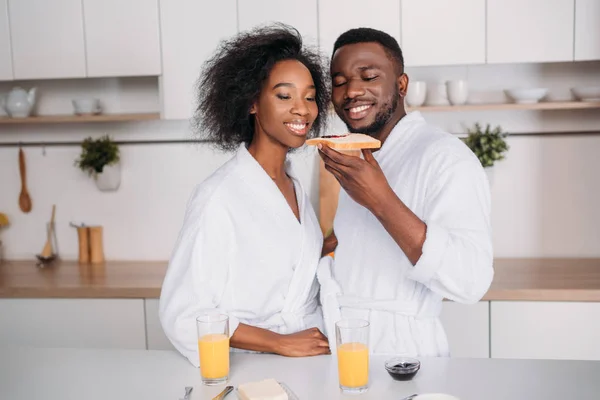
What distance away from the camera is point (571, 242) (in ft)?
10.3

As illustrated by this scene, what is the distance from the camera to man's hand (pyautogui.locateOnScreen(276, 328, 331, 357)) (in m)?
1.54

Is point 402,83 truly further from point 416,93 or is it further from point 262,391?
point 416,93

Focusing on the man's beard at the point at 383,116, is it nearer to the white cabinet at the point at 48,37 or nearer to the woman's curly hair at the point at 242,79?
the woman's curly hair at the point at 242,79

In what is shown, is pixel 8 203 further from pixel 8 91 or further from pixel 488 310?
pixel 488 310

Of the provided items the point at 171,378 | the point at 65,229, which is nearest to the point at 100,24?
the point at 65,229

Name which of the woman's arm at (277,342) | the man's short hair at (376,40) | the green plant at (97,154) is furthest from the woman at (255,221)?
the green plant at (97,154)

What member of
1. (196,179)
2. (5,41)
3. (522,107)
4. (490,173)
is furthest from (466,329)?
(5,41)

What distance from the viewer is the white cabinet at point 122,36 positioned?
2.95m

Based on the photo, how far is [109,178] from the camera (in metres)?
3.29

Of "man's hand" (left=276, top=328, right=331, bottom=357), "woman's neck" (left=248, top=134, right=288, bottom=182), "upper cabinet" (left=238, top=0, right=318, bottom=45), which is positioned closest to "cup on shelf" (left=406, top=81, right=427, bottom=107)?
"upper cabinet" (left=238, top=0, right=318, bottom=45)

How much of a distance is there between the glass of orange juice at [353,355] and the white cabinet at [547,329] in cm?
150

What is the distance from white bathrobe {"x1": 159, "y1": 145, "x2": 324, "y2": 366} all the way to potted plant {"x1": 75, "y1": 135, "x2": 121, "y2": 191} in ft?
5.40

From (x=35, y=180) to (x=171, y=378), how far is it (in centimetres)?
236

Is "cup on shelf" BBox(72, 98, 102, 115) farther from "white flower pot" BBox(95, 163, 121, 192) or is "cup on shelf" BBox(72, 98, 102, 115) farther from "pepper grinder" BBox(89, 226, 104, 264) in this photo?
"pepper grinder" BBox(89, 226, 104, 264)
